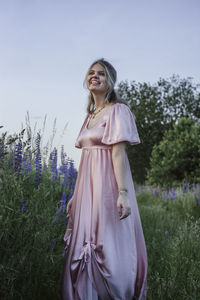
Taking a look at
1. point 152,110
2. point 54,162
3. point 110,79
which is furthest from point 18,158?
point 152,110

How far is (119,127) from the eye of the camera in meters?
2.29

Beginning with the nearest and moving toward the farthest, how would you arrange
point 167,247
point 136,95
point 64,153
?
point 167,247 → point 64,153 → point 136,95

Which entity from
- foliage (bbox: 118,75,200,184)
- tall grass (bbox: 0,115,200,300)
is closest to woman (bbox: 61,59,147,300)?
tall grass (bbox: 0,115,200,300)

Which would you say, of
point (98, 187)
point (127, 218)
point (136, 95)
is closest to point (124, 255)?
point (127, 218)

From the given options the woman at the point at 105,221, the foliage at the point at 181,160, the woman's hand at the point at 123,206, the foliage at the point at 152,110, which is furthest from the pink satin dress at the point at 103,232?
the foliage at the point at 152,110

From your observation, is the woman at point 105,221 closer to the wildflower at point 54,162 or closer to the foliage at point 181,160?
the wildflower at point 54,162

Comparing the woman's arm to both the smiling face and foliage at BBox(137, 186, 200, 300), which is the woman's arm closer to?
the smiling face

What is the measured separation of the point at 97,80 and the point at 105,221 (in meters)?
1.17

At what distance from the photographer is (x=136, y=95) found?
Result: 21.4m

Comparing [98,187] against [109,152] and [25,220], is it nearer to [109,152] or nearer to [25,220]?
[109,152]

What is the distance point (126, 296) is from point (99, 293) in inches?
7.7

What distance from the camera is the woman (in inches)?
82.2

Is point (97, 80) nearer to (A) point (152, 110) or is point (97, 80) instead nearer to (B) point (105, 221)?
(B) point (105, 221)

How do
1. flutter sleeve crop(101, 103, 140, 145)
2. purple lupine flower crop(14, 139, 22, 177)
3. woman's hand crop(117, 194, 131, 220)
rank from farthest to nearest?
purple lupine flower crop(14, 139, 22, 177) → flutter sleeve crop(101, 103, 140, 145) → woman's hand crop(117, 194, 131, 220)
